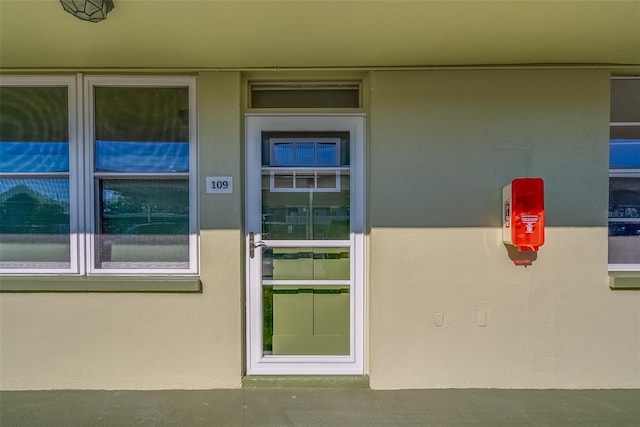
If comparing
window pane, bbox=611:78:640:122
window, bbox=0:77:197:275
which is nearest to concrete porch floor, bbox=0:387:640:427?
window, bbox=0:77:197:275

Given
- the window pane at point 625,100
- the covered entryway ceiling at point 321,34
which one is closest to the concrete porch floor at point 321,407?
the window pane at point 625,100

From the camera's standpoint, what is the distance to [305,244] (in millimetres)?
2809

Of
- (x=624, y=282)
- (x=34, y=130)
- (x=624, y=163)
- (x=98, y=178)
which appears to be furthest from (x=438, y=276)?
(x=34, y=130)

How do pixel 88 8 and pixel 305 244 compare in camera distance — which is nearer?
pixel 88 8

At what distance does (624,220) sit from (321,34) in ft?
9.12

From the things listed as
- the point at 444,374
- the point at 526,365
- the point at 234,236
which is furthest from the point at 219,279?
the point at 526,365

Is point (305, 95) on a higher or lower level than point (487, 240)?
higher

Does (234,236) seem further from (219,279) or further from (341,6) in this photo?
(341,6)

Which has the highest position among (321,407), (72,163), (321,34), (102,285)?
(321,34)

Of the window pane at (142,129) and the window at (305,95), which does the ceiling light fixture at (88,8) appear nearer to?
the window pane at (142,129)

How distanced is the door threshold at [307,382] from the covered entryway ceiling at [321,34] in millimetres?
2403

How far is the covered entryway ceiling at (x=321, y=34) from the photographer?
1898 mm

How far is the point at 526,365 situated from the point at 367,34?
8.75ft

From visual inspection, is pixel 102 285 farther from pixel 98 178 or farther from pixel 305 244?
pixel 305 244
